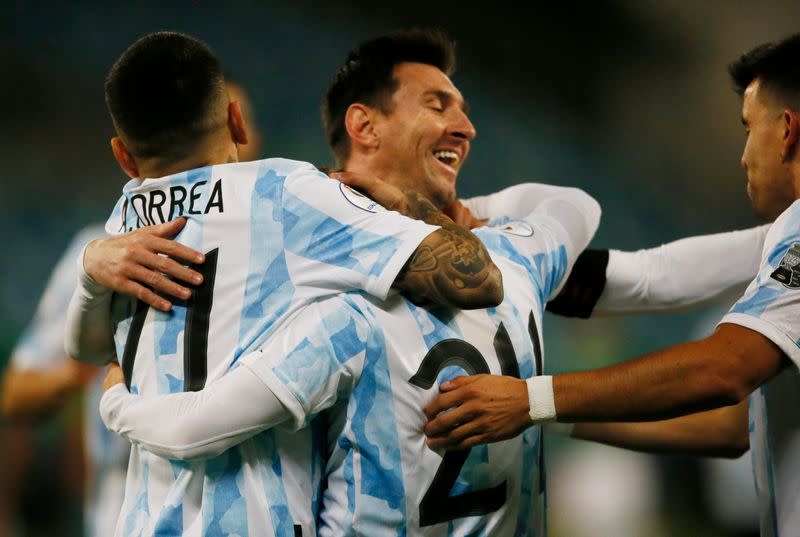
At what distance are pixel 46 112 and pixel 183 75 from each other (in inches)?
141

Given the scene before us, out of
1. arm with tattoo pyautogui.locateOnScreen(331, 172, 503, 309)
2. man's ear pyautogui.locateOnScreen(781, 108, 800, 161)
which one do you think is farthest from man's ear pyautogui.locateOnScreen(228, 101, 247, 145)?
man's ear pyautogui.locateOnScreen(781, 108, 800, 161)

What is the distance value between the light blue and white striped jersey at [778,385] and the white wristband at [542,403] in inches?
15.3

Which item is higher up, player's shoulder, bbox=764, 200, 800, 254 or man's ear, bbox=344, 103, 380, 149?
man's ear, bbox=344, 103, 380, 149

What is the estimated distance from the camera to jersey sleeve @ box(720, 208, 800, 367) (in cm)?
183

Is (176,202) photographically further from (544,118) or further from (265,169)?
(544,118)

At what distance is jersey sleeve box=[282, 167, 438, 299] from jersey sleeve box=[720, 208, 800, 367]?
2.17 feet

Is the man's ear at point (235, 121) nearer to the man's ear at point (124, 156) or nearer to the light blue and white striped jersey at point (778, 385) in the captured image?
the man's ear at point (124, 156)

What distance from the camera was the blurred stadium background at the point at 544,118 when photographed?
4855 mm

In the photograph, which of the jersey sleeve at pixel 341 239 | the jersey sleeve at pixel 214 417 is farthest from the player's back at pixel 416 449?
the jersey sleeve at pixel 214 417

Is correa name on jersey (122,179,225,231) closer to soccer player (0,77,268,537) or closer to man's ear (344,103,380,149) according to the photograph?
man's ear (344,103,380,149)

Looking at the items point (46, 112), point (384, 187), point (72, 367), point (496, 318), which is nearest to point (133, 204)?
point (384, 187)

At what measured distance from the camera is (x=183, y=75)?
1.92 meters

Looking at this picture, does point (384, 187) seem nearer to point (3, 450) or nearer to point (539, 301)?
point (539, 301)

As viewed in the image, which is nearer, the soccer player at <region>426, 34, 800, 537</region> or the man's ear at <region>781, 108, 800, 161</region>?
the soccer player at <region>426, 34, 800, 537</region>
